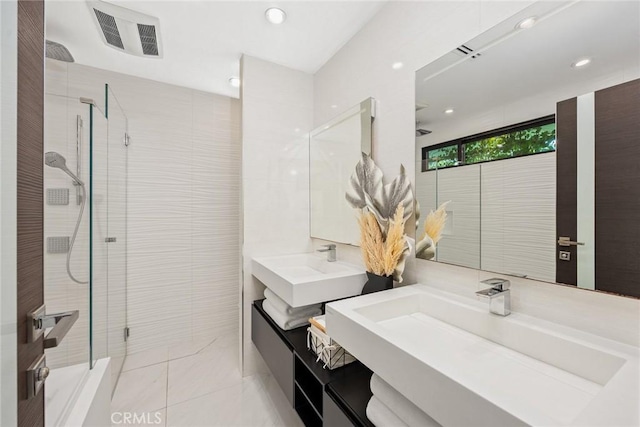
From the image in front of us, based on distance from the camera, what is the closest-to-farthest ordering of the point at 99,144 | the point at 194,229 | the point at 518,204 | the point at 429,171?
1. the point at 518,204
2. the point at 429,171
3. the point at 99,144
4. the point at 194,229

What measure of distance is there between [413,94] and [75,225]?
5.73 ft

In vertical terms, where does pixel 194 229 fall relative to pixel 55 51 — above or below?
below

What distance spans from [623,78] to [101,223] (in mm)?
2383

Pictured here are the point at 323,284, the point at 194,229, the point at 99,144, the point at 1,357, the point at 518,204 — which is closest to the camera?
the point at 1,357

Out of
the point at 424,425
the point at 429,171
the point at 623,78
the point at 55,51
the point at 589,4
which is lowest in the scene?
the point at 424,425

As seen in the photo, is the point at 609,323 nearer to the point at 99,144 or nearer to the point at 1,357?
the point at 1,357

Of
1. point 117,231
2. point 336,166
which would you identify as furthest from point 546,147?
point 117,231

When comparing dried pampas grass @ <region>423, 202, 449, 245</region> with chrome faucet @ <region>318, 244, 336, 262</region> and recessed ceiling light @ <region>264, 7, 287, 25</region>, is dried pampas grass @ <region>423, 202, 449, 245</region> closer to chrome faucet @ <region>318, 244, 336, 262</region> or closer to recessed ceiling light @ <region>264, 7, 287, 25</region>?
chrome faucet @ <region>318, 244, 336, 262</region>

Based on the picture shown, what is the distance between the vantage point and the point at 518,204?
961mm

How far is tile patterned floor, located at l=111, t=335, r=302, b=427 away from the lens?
162 cm

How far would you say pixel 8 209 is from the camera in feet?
1.69

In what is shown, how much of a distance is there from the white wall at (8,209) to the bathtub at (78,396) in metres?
0.58

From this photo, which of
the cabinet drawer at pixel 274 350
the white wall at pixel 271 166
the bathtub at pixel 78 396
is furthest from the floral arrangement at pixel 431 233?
the bathtub at pixel 78 396

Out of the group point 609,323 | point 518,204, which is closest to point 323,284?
point 518,204
